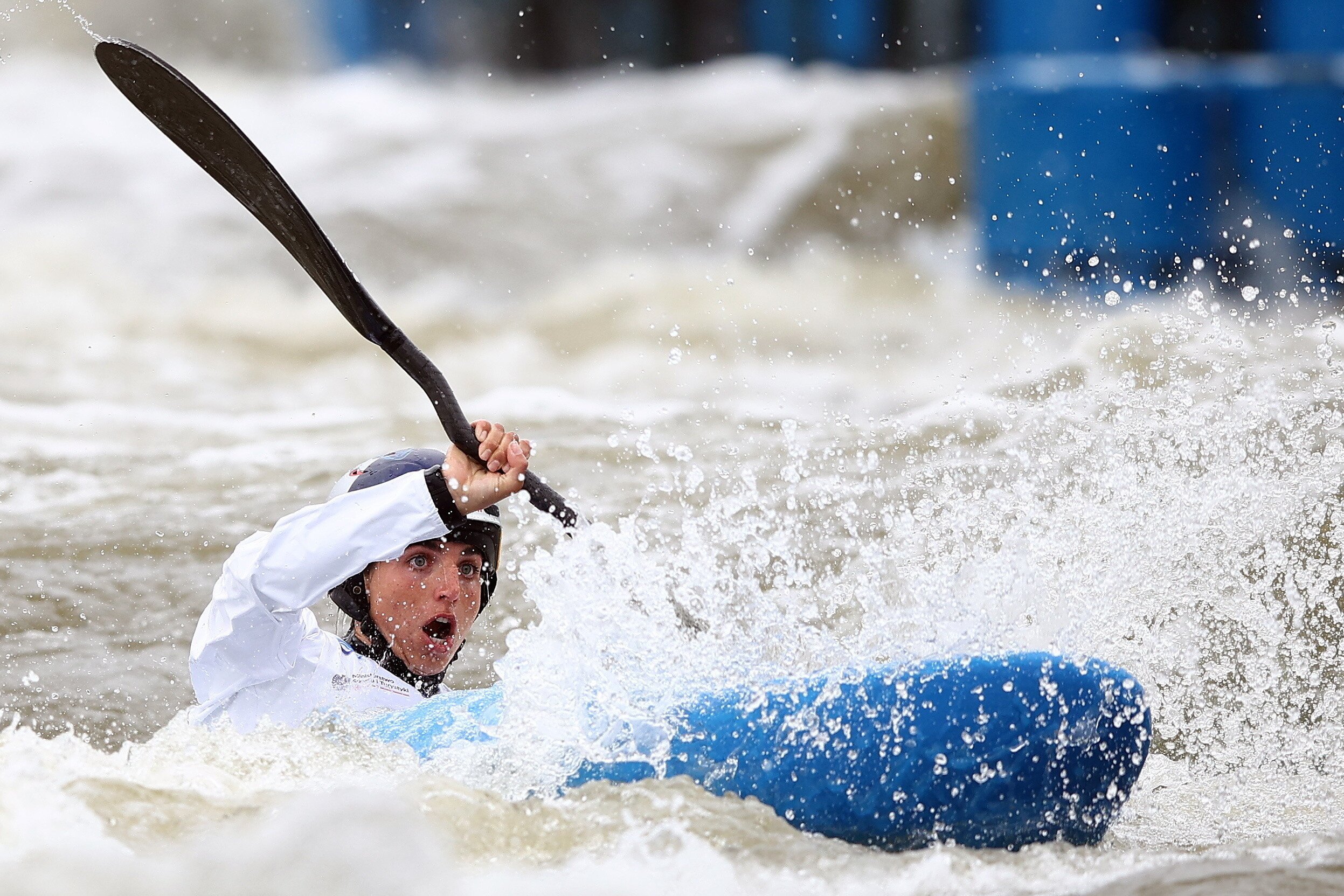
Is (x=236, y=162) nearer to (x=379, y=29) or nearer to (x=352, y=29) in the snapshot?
(x=352, y=29)

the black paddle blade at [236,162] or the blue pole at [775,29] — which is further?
the blue pole at [775,29]

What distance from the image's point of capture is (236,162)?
10.6 ft

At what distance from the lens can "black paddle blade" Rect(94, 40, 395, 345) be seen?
3.15 m

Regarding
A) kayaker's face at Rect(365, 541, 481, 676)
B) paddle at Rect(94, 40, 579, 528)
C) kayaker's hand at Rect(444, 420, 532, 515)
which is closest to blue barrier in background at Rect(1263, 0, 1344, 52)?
paddle at Rect(94, 40, 579, 528)

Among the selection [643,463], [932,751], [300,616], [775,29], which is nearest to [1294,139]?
[643,463]

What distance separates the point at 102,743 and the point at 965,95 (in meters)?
7.36

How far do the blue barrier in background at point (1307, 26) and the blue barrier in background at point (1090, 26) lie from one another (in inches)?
27.4

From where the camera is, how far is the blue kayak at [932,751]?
9.05 feet

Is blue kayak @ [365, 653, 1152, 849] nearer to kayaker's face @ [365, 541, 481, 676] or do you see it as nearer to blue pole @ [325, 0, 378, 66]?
kayaker's face @ [365, 541, 481, 676]

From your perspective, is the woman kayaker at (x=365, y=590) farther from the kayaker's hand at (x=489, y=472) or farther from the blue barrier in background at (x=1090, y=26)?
the blue barrier in background at (x=1090, y=26)

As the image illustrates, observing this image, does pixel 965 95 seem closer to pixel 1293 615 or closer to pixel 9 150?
pixel 1293 615

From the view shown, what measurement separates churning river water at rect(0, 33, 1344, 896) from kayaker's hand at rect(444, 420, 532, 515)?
295mm

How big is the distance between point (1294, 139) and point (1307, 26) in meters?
0.72

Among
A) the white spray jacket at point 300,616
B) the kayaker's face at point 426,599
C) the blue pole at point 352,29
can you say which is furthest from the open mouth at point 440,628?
the blue pole at point 352,29
